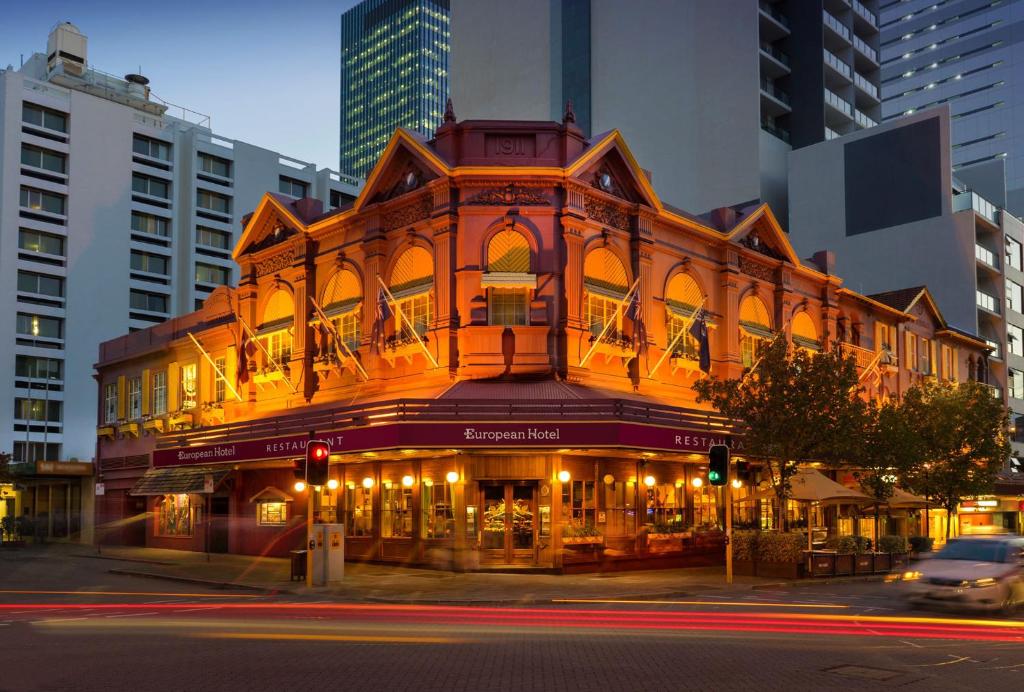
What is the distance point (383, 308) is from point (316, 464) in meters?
10.7

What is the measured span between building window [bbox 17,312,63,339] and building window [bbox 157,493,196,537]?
1796 inches

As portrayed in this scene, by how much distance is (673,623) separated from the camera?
17.8m

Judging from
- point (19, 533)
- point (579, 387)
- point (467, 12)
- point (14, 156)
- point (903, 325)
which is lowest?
point (19, 533)

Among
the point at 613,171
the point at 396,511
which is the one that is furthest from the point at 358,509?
the point at 613,171

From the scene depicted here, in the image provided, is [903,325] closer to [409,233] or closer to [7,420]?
[409,233]

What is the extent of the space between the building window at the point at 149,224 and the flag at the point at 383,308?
66.5m

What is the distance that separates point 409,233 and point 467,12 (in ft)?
198

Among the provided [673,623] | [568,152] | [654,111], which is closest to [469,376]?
[568,152]

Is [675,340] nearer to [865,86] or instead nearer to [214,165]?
[865,86]

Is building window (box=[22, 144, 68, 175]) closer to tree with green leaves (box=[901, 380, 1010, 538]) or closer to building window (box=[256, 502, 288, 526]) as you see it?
building window (box=[256, 502, 288, 526])

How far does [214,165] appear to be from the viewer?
322ft

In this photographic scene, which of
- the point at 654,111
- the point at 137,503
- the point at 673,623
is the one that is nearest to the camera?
the point at 673,623

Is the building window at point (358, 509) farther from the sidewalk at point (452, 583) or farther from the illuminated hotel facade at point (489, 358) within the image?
the sidewalk at point (452, 583)

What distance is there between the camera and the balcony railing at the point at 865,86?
84.2 m
